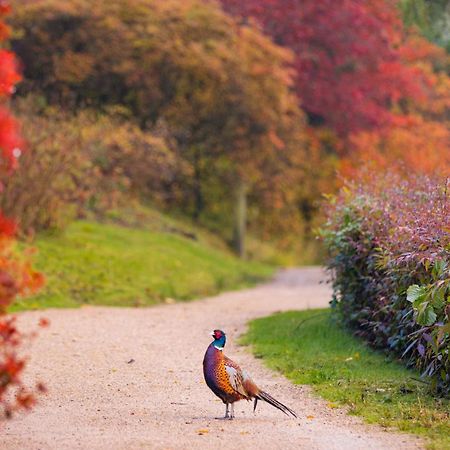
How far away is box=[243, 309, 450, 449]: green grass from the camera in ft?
24.4

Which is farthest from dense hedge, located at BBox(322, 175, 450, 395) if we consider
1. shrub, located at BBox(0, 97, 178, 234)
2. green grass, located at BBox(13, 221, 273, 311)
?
shrub, located at BBox(0, 97, 178, 234)

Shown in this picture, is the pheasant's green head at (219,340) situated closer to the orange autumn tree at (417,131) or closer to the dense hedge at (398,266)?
the dense hedge at (398,266)

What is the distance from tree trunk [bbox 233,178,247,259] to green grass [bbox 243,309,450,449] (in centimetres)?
1394

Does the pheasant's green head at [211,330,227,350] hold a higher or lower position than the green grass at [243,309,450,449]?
higher

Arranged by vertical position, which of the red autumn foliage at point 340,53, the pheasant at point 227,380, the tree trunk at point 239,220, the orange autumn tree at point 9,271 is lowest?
the tree trunk at point 239,220

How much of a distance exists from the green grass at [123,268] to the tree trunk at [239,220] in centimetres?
505

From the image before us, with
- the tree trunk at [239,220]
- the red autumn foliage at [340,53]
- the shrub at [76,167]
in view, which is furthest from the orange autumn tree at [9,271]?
the red autumn foliage at [340,53]

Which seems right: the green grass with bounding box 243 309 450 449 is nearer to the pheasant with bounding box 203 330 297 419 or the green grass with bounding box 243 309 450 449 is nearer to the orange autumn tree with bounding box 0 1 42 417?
the pheasant with bounding box 203 330 297 419

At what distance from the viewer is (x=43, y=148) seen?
1783 centimetres

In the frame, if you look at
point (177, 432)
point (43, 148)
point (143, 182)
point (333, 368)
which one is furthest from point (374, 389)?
point (143, 182)

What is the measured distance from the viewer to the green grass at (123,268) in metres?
16.2

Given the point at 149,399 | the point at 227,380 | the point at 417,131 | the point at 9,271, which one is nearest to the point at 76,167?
the point at 149,399

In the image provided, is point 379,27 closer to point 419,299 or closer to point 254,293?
point 254,293

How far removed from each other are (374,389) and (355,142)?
855 inches
